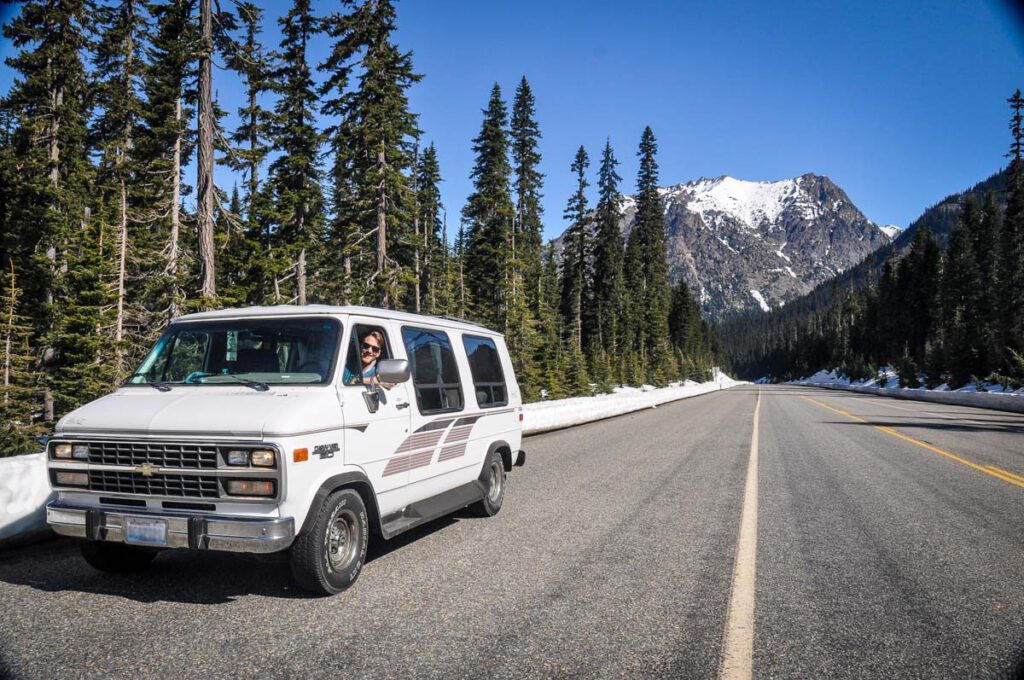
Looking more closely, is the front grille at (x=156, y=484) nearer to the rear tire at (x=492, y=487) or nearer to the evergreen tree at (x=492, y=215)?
the rear tire at (x=492, y=487)

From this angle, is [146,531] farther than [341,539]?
No

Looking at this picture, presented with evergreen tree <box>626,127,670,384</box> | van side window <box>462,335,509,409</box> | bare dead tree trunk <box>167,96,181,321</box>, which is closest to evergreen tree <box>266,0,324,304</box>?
bare dead tree trunk <box>167,96,181,321</box>

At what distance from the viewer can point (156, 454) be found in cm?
423

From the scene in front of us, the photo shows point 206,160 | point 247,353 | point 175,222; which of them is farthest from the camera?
point 175,222

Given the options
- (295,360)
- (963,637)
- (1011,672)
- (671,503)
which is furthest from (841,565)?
(295,360)

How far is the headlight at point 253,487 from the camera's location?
4055mm

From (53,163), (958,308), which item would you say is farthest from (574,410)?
(958,308)

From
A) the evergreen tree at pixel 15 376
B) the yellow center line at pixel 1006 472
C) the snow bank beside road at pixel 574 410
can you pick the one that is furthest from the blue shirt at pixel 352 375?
the evergreen tree at pixel 15 376

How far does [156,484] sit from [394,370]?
1.84 metres

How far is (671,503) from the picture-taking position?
7.66 metres

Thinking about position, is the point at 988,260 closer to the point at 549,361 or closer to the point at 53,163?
the point at 549,361

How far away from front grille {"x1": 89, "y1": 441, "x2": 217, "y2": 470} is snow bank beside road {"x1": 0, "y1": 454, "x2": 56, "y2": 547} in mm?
2044

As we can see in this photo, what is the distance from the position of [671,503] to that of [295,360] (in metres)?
5.02

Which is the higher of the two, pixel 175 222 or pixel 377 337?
pixel 175 222
